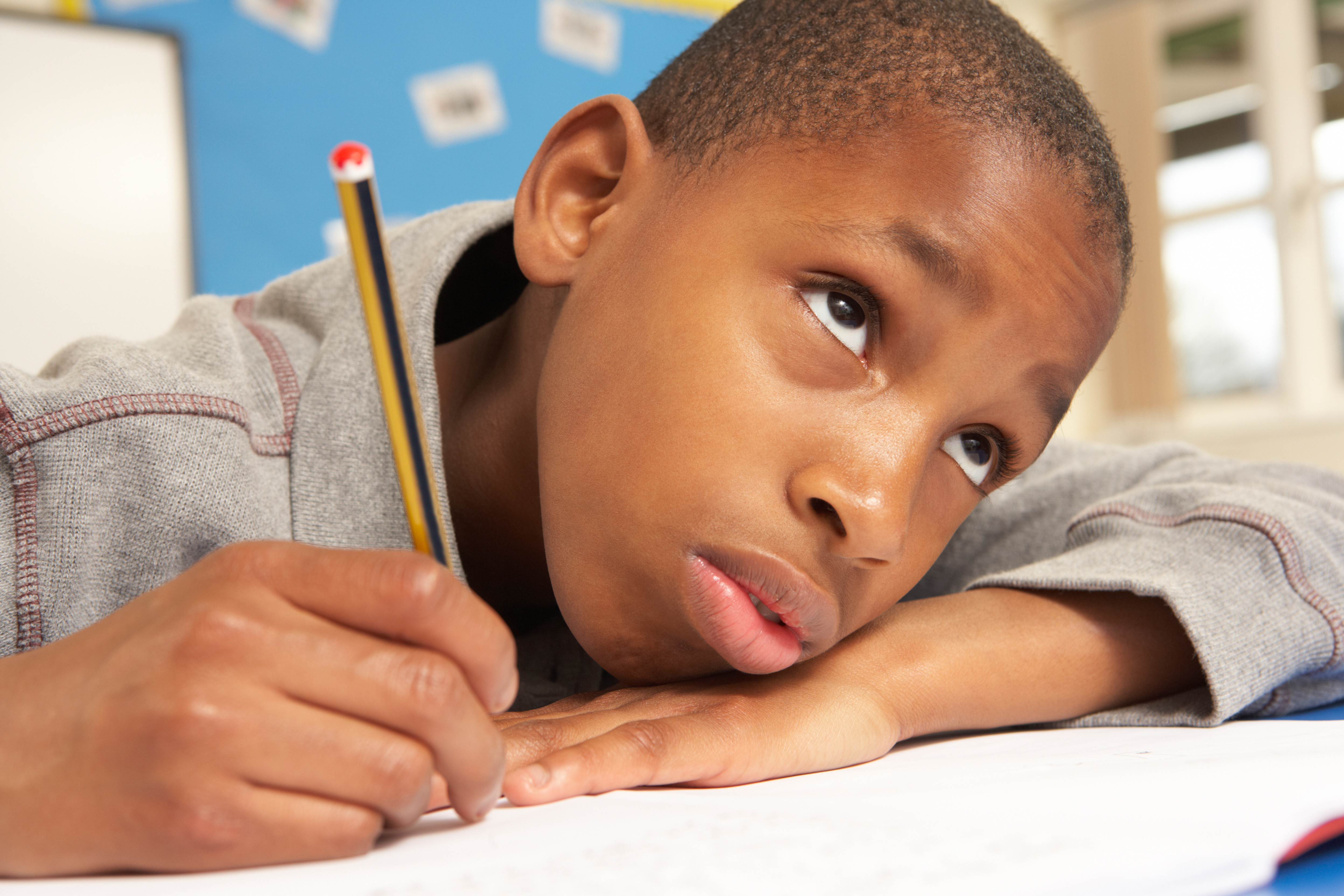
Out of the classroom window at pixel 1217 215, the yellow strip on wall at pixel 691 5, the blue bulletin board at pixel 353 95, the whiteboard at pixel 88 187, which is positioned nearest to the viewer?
the whiteboard at pixel 88 187

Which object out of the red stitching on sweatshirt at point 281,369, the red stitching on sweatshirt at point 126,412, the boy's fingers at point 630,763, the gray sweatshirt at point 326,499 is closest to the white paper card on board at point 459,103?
the gray sweatshirt at point 326,499

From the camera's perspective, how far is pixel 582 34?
2.59m

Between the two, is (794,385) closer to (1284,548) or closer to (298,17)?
(1284,548)

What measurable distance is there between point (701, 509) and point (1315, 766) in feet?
0.97

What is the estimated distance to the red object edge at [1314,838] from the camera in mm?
354

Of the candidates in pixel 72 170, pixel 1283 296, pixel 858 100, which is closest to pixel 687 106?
pixel 858 100

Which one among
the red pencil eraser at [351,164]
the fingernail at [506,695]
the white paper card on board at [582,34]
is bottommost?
the fingernail at [506,695]

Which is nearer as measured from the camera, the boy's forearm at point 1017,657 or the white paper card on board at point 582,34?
the boy's forearm at point 1017,657

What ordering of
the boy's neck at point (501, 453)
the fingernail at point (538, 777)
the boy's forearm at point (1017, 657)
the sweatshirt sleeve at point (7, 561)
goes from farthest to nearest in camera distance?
the boy's neck at point (501, 453)
the boy's forearm at point (1017, 657)
the sweatshirt sleeve at point (7, 561)
the fingernail at point (538, 777)

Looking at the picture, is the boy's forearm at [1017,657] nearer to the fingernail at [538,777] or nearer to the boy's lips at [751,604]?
the boy's lips at [751,604]

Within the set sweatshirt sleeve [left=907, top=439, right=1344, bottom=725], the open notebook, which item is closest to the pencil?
the open notebook

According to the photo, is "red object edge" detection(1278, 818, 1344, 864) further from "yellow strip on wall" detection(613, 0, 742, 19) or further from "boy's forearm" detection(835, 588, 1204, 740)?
"yellow strip on wall" detection(613, 0, 742, 19)

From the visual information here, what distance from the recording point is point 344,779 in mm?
347

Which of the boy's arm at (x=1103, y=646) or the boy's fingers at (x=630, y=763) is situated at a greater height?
the boy's fingers at (x=630, y=763)
